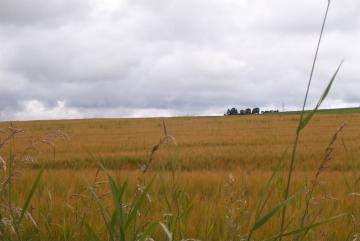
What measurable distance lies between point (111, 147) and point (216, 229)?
10959 mm

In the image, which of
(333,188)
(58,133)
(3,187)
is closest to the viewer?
(58,133)

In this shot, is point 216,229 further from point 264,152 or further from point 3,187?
point 264,152

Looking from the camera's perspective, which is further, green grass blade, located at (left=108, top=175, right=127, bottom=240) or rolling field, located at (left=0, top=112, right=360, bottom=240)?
rolling field, located at (left=0, top=112, right=360, bottom=240)

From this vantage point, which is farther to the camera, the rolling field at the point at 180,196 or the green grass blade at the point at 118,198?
the rolling field at the point at 180,196

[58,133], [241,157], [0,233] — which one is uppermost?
[58,133]

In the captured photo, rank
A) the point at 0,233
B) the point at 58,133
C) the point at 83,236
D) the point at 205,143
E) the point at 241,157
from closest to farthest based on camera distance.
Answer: the point at 0,233
the point at 58,133
the point at 83,236
the point at 241,157
the point at 205,143

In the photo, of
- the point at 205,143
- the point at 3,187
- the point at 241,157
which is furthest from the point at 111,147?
the point at 3,187

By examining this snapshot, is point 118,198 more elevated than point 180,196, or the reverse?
point 118,198

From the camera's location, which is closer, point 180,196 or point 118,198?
point 118,198

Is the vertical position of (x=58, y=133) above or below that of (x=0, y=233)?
above

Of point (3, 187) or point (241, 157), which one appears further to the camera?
point (241, 157)

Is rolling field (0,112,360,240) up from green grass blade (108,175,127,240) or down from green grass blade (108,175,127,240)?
down

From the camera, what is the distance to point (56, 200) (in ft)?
10.8

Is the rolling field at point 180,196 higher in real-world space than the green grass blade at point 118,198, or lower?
lower
